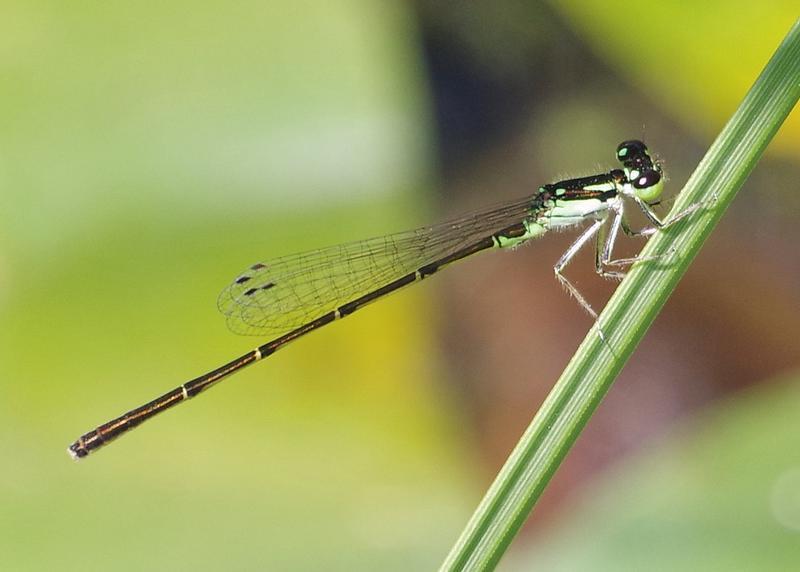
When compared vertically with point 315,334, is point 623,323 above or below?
below

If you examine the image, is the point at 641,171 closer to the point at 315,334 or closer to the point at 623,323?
the point at 623,323

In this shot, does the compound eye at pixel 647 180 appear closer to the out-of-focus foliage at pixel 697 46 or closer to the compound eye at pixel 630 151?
the compound eye at pixel 630 151

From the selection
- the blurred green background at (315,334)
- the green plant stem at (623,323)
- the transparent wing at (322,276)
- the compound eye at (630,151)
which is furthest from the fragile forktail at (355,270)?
the green plant stem at (623,323)

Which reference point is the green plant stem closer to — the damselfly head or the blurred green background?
the damselfly head

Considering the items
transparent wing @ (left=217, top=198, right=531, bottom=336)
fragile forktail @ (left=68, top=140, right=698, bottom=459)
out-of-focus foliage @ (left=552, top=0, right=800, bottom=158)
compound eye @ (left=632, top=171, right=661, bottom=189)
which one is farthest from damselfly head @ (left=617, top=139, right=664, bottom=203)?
out-of-focus foliage @ (left=552, top=0, right=800, bottom=158)

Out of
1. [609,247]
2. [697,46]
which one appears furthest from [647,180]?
[697,46]

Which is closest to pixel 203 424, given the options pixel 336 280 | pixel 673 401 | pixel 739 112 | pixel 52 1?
pixel 336 280
